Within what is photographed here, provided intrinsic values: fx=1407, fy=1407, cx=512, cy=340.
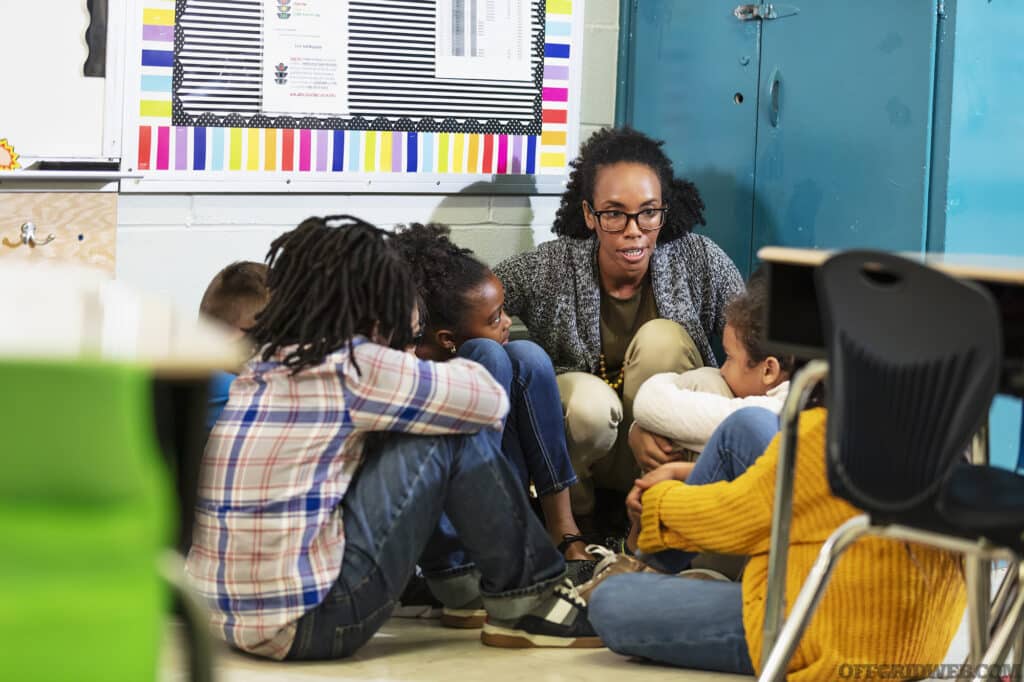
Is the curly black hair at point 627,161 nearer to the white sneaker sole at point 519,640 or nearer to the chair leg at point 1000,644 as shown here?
the white sneaker sole at point 519,640

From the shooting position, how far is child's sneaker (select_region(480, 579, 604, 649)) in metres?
2.65

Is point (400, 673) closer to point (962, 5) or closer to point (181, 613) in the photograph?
point (181, 613)

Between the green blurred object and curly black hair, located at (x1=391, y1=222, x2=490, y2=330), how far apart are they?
217cm

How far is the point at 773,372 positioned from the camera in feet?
9.66

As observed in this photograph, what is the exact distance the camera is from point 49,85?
328 cm

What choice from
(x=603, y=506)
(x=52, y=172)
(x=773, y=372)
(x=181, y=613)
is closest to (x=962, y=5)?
(x=773, y=372)

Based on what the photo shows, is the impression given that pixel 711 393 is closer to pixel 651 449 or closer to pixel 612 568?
pixel 651 449

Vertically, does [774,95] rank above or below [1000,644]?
above

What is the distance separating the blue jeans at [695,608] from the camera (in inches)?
96.2

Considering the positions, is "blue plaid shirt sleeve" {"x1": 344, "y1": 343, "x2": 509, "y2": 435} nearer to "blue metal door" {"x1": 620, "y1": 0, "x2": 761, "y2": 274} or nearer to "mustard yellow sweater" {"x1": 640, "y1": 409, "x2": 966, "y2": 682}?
"mustard yellow sweater" {"x1": 640, "y1": 409, "x2": 966, "y2": 682}

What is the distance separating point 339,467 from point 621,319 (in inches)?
48.6

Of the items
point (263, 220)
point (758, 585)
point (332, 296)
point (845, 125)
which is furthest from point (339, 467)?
point (845, 125)

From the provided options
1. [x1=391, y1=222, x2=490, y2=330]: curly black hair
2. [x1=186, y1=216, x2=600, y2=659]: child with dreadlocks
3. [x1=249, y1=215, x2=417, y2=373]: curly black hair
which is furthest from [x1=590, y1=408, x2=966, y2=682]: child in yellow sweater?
[x1=391, y1=222, x2=490, y2=330]: curly black hair

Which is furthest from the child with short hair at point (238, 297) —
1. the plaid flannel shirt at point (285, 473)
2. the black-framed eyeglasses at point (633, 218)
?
the black-framed eyeglasses at point (633, 218)
